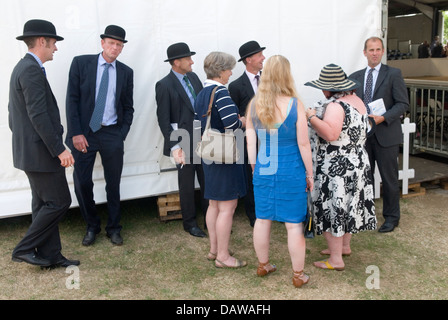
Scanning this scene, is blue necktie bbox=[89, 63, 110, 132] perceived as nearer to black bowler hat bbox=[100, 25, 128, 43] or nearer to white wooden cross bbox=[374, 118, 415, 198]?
black bowler hat bbox=[100, 25, 128, 43]

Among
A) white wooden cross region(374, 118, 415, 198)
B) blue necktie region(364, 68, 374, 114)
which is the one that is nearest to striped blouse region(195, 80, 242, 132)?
blue necktie region(364, 68, 374, 114)

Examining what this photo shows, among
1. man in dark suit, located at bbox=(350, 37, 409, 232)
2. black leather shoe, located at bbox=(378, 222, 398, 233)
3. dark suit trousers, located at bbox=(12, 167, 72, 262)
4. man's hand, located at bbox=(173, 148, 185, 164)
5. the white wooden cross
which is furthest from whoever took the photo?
the white wooden cross

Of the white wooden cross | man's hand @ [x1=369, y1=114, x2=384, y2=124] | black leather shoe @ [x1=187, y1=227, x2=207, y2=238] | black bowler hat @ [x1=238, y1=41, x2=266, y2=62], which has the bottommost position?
black leather shoe @ [x1=187, y1=227, x2=207, y2=238]

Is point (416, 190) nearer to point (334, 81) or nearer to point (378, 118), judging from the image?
point (378, 118)

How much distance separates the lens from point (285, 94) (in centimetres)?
312

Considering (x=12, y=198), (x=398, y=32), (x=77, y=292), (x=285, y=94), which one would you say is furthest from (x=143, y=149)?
(x=398, y=32)

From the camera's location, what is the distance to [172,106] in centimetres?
425

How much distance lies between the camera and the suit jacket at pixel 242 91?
4332 mm

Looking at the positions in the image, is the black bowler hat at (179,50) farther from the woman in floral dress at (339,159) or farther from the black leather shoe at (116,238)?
the black leather shoe at (116,238)

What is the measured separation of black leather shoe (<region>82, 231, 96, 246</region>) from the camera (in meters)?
4.24

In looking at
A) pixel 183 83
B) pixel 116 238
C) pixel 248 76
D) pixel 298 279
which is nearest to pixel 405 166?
pixel 248 76

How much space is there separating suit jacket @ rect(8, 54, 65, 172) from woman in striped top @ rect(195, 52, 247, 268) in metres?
1.07

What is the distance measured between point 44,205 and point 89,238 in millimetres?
814
